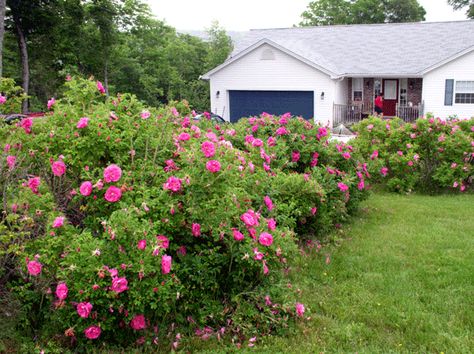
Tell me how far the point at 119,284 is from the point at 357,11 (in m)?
45.5

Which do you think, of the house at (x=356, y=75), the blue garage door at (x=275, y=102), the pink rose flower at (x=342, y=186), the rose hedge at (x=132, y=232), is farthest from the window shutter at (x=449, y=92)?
the rose hedge at (x=132, y=232)

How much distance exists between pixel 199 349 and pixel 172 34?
133 feet

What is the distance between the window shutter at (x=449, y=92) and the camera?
22.5m

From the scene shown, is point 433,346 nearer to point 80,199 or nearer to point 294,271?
point 294,271

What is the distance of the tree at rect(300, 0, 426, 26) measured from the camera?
147ft

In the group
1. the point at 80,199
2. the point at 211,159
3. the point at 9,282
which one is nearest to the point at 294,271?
the point at 211,159

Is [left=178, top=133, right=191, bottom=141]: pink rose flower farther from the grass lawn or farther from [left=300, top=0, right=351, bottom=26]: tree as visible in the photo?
[left=300, top=0, right=351, bottom=26]: tree

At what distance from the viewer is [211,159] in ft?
13.8

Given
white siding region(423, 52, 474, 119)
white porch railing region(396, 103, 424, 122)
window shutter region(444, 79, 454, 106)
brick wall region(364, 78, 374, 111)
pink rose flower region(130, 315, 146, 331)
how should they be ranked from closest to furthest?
pink rose flower region(130, 315, 146, 331)
white siding region(423, 52, 474, 119)
window shutter region(444, 79, 454, 106)
white porch railing region(396, 103, 424, 122)
brick wall region(364, 78, 374, 111)

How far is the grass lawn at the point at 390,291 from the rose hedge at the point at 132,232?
36 cm

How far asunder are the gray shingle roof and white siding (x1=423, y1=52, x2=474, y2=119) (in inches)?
18.2

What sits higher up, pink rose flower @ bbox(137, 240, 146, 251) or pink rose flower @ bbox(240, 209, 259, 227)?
pink rose flower @ bbox(240, 209, 259, 227)

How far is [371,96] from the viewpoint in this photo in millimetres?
25484

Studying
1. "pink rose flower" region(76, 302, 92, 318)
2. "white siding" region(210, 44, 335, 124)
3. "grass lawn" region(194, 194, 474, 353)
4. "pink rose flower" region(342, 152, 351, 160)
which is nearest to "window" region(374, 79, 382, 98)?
"white siding" region(210, 44, 335, 124)
